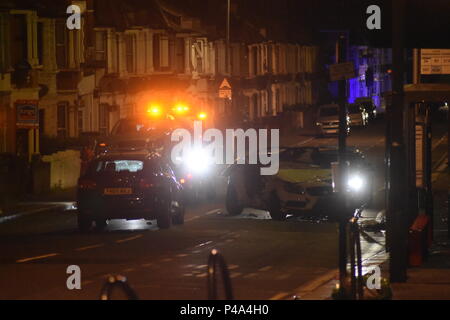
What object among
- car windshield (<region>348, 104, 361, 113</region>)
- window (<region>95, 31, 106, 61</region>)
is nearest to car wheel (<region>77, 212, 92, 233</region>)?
window (<region>95, 31, 106, 61</region>)

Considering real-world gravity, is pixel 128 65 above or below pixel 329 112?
above

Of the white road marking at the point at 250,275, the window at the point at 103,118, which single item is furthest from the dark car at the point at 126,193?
the window at the point at 103,118

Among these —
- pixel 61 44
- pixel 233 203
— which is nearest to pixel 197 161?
pixel 233 203

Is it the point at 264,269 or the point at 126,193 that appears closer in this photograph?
the point at 264,269

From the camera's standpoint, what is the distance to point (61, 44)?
42.8m

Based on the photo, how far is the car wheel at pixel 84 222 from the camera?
22781 millimetres

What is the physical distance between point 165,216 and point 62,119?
22.5m

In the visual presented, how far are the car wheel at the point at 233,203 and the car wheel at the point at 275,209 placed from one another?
1108mm

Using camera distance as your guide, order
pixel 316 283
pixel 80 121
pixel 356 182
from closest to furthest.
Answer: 1. pixel 316 283
2. pixel 356 182
3. pixel 80 121

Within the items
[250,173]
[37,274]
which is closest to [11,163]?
[250,173]

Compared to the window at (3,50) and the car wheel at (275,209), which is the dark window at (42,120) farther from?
the car wheel at (275,209)

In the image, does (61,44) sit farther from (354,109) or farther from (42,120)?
(354,109)

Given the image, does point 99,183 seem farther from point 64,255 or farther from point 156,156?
point 64,255

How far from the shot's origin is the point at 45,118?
140ft
